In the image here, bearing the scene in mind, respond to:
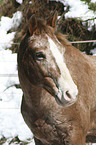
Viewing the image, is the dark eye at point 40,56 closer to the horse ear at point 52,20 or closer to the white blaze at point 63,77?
the white blaze at point 63,77

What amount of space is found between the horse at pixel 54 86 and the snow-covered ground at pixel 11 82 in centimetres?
108

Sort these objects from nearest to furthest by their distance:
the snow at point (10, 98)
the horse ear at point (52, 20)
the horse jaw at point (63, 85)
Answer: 1. the horse jaw at point (63, 85)
2. the horse ear at point (52, 20)
3. the snow at point (10, 98)

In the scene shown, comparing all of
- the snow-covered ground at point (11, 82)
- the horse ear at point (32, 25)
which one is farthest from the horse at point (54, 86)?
the snow-covered ground at point (11, 82)

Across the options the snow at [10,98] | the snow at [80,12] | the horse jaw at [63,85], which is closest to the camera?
the horse jaw at [63,85]

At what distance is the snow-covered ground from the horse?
1.08 meters

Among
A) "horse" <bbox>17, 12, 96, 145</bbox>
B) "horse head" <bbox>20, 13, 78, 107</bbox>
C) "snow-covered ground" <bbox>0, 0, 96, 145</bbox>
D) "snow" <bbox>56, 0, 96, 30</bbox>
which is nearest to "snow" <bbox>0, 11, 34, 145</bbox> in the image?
"snow-covered ground" <bbox>0, 0, 96, 145</bbox>

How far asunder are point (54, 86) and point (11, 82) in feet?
6.09

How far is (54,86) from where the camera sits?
998 mm

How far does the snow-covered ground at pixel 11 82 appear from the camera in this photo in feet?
8.18

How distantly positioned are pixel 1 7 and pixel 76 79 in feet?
8.07

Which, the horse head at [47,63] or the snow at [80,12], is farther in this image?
the snow at [80,12]

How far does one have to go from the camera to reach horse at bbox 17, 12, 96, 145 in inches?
38.5

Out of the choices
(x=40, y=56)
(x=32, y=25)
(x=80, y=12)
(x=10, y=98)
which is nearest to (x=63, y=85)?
(x=40, y=56)

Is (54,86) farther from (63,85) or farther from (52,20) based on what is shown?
(52,20)
